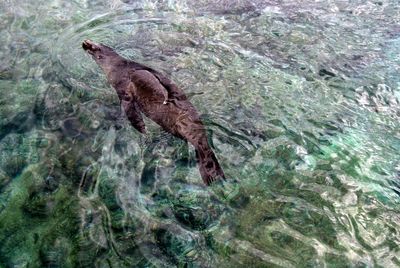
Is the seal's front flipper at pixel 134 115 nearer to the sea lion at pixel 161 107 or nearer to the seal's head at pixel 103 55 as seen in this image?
the sea lion at pixel 161 107

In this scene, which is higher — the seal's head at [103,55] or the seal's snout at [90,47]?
the seal's snout at [90,47]

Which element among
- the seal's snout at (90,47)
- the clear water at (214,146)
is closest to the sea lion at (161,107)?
the clear water at (214,146)

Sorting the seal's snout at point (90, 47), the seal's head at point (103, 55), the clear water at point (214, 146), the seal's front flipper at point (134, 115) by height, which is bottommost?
the clear water at point (214, 146)

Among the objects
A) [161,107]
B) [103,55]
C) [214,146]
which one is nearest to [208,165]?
[214,146]

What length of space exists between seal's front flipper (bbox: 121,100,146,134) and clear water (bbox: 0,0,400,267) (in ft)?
0.26

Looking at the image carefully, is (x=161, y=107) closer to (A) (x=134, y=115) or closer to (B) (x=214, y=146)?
(A) (x=134, y=115)

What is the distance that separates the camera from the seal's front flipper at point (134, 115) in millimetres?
3851

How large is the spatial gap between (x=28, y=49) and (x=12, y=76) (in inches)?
23.1

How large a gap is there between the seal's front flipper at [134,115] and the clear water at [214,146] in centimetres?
8

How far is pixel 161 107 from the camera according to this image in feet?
12.5

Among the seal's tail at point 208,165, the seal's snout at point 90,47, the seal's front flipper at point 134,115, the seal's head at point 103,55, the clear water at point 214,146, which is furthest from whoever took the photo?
the seal's snout at point 90,47

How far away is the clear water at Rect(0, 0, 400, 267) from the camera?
3082 mm

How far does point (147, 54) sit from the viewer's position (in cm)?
500

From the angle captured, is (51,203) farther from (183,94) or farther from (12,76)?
(12,76)
